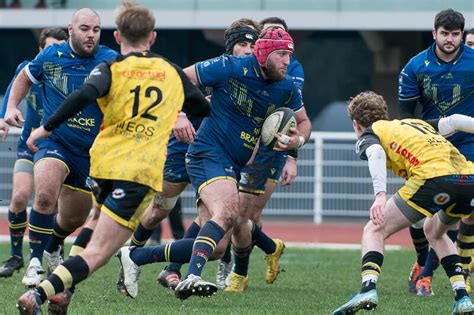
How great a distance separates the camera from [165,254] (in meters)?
7.85

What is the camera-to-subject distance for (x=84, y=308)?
7.43 metres

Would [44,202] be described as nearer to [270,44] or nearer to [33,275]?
[33,275]

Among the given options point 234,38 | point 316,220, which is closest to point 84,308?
point 234,38

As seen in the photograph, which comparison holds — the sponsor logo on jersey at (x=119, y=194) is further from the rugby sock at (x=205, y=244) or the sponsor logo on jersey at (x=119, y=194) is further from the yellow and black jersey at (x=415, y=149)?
the yellow and black jersey at (x=415, y=149)

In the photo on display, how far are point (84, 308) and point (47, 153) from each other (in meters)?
1.77

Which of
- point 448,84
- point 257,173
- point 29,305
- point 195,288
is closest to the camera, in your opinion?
point 29,305

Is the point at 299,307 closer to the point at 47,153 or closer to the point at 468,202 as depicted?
the point at 468,202

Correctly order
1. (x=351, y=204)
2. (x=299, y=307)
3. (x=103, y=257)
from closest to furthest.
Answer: (x=103, y=257), (x=299, y=307), (x=351, y=204)

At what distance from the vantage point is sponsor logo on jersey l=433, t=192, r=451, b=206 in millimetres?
7207

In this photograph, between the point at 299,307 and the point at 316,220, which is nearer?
the point at 299,307

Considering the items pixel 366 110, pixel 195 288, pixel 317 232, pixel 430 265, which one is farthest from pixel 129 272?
pixel 317 232

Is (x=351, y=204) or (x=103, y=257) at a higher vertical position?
(x=103, y=257)

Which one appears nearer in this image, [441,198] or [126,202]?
[126,202]

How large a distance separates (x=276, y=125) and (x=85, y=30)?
6.17 feet
